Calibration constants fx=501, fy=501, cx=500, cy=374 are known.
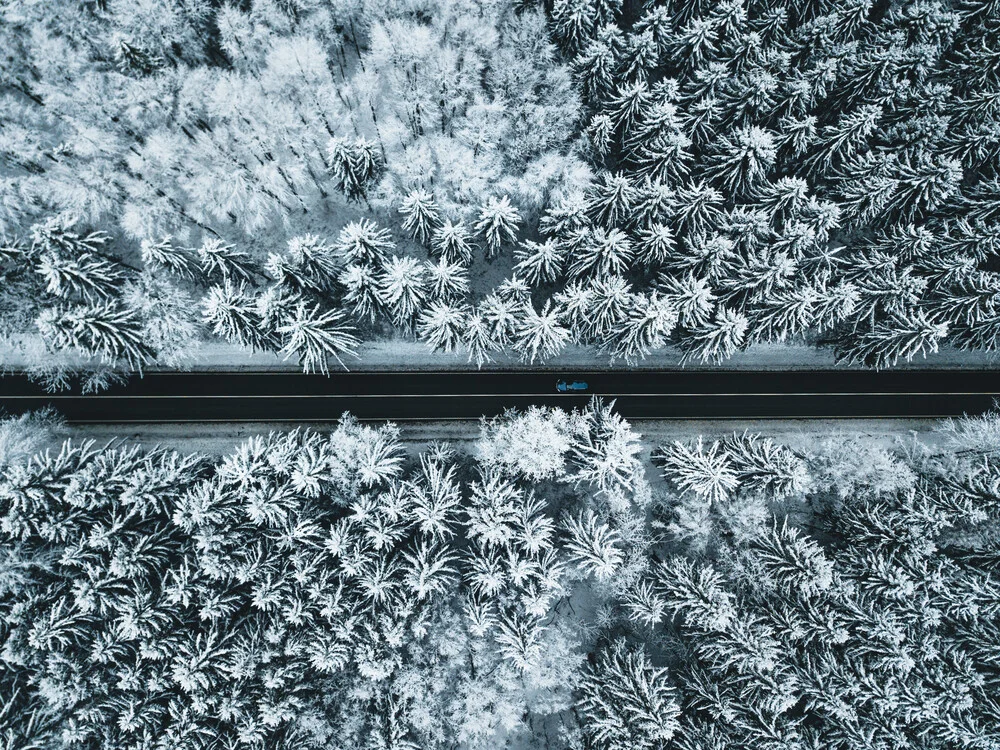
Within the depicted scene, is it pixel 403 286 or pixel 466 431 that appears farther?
pixel 466 431

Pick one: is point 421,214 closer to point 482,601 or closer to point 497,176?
point 497,176

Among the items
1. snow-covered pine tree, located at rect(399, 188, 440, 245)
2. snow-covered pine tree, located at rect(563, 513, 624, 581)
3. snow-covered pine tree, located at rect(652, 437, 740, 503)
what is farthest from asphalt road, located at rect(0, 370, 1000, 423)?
snow-covered pine tree, located at rect(399, 188, 440, 245)

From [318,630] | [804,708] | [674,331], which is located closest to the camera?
[318,630]

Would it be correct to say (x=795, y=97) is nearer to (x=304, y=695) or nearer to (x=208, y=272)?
A: (x=208, y=272)

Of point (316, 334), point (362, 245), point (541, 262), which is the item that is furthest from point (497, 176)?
point (316, 334)

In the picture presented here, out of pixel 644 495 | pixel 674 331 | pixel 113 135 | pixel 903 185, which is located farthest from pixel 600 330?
pixel 113 135

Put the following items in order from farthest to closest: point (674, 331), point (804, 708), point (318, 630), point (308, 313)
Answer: point (674, 331), point (308, 313), point (804, 708), point (318, 630)
